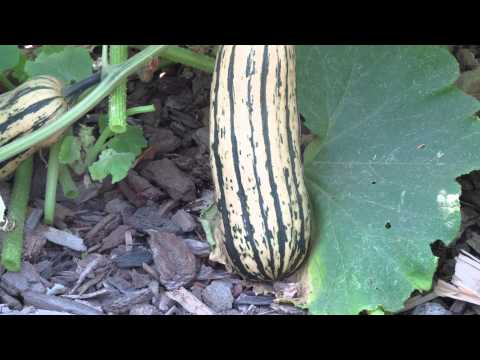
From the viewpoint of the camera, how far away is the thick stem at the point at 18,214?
202 cm

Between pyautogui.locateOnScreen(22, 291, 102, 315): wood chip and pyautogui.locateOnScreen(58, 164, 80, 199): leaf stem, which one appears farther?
pyautogui.locateOnScreen(58, 164, 80, 199): leaf stem

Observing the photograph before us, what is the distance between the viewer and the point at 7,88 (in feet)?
7.67

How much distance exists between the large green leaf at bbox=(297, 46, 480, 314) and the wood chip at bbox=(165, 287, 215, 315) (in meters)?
0.28

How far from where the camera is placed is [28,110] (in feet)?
6.69

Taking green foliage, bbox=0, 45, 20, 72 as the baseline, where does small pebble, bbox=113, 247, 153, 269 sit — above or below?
below

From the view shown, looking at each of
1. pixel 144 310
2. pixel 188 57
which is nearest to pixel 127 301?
pixel 144 310

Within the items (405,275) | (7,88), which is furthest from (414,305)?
(7,88)

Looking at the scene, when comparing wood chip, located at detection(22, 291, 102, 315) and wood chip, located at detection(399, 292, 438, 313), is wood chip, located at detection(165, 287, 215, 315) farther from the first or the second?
wood chip, located at detection(399, 292, 438, 313)

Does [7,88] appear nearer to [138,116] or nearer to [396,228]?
[138,116]

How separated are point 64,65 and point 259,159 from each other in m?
0.67

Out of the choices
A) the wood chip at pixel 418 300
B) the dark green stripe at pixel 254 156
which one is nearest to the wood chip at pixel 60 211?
the dark green stripe at pixel 254 156

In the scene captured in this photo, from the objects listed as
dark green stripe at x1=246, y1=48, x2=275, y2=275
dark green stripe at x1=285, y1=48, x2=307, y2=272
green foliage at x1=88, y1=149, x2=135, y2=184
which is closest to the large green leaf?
dark green stripe at x1=285, y1=48, x2=307, y2=272

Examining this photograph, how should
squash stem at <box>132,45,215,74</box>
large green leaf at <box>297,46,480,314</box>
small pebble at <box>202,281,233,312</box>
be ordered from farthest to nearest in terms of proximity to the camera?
squash stem at <box>132,45,215,74</box> < small pebble at <box>202,281,233,312</box> < large green leaf at <box>297,46,480,314</box>

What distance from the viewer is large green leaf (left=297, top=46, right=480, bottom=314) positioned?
73.4 inches
